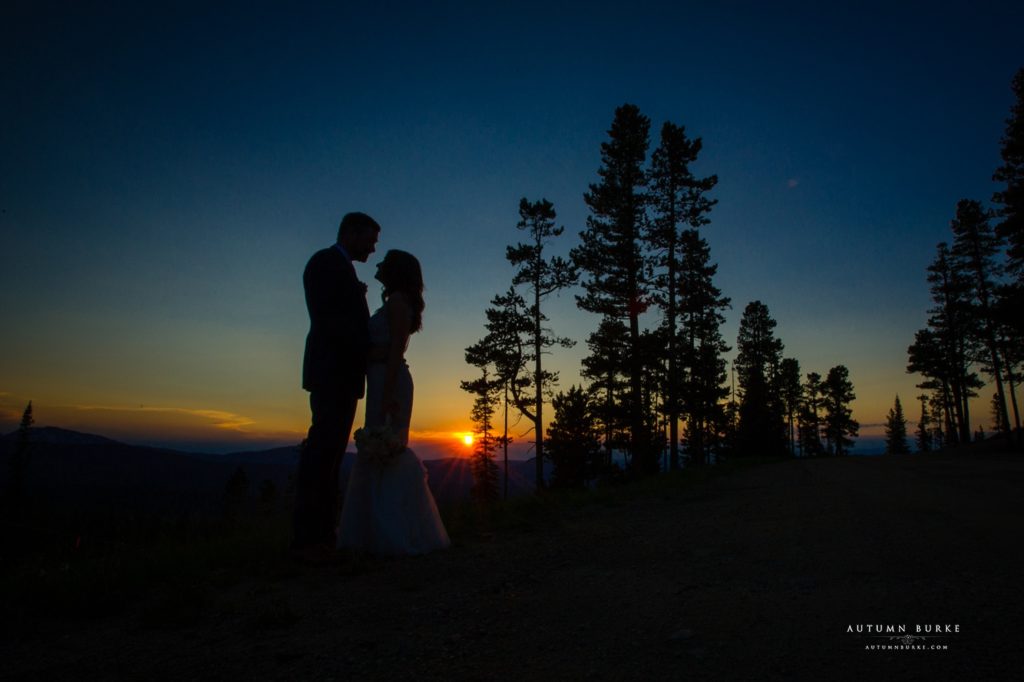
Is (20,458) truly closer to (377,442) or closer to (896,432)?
(377,442)

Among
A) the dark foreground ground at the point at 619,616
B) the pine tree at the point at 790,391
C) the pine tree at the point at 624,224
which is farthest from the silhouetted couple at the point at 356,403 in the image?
the pine tree at the point at 790,391

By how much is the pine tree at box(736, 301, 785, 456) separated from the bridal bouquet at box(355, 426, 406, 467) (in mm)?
45375

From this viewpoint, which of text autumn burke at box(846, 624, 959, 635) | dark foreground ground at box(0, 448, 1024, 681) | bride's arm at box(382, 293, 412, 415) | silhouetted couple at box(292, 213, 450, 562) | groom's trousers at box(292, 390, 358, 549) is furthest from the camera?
bride's arm at box(382, 293, 412, 415)

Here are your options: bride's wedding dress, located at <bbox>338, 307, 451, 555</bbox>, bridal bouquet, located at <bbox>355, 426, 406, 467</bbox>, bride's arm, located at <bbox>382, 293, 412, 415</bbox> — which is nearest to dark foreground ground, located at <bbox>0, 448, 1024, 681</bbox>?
bride's wedding dress, located at <bbox>338, 307, 451, 555</bbox>

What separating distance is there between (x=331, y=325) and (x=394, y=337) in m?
0.60

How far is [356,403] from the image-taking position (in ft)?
16.5

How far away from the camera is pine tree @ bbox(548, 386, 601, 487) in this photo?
4053 centimetres

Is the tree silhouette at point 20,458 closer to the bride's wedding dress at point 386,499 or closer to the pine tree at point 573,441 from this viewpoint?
the pine tree at point 573,441

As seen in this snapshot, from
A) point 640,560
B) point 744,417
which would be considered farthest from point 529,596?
point 744,417

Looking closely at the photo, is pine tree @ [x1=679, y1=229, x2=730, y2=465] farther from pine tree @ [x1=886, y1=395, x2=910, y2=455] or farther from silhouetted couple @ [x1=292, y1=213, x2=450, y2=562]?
pine tree @ [x1=886, y1=395, x2=910, y2=455]

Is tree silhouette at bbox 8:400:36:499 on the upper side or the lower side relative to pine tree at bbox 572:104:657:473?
lower

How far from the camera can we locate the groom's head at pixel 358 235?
16.6 feet

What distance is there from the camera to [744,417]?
45656mm

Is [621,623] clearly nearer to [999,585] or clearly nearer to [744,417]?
[999,585]
